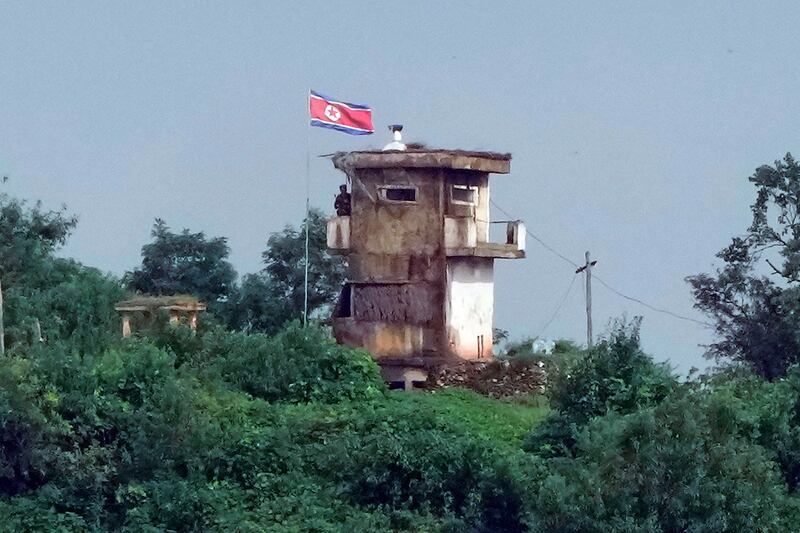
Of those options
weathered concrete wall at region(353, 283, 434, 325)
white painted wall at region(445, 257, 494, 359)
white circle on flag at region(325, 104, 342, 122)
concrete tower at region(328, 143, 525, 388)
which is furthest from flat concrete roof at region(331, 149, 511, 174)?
weathered concrete wall at region(353, 283, 434, 325)

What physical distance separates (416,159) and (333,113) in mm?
2243

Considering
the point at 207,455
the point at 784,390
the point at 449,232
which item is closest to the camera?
the point at 207,455

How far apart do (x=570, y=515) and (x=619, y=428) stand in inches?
70.2

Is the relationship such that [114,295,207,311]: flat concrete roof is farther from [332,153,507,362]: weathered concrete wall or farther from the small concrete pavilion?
[332,153,507,362]: weathered concrete wall

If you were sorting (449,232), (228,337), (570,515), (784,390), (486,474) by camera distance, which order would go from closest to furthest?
(570,515) → (486,474) → (784,390) → (228,337) → (449,232)

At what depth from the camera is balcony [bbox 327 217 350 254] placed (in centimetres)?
3522

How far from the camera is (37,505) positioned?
76.7ft

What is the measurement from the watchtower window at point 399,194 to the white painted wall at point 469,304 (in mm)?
1729

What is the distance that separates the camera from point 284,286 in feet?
146

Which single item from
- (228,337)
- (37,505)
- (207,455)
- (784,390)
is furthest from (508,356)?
(37,505)

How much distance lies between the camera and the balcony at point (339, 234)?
35.2 m

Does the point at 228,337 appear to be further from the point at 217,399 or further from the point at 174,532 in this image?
the point at 174,532

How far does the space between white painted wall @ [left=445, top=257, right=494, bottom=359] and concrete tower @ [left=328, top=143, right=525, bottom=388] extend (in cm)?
2

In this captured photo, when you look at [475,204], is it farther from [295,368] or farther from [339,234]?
[295,368]
